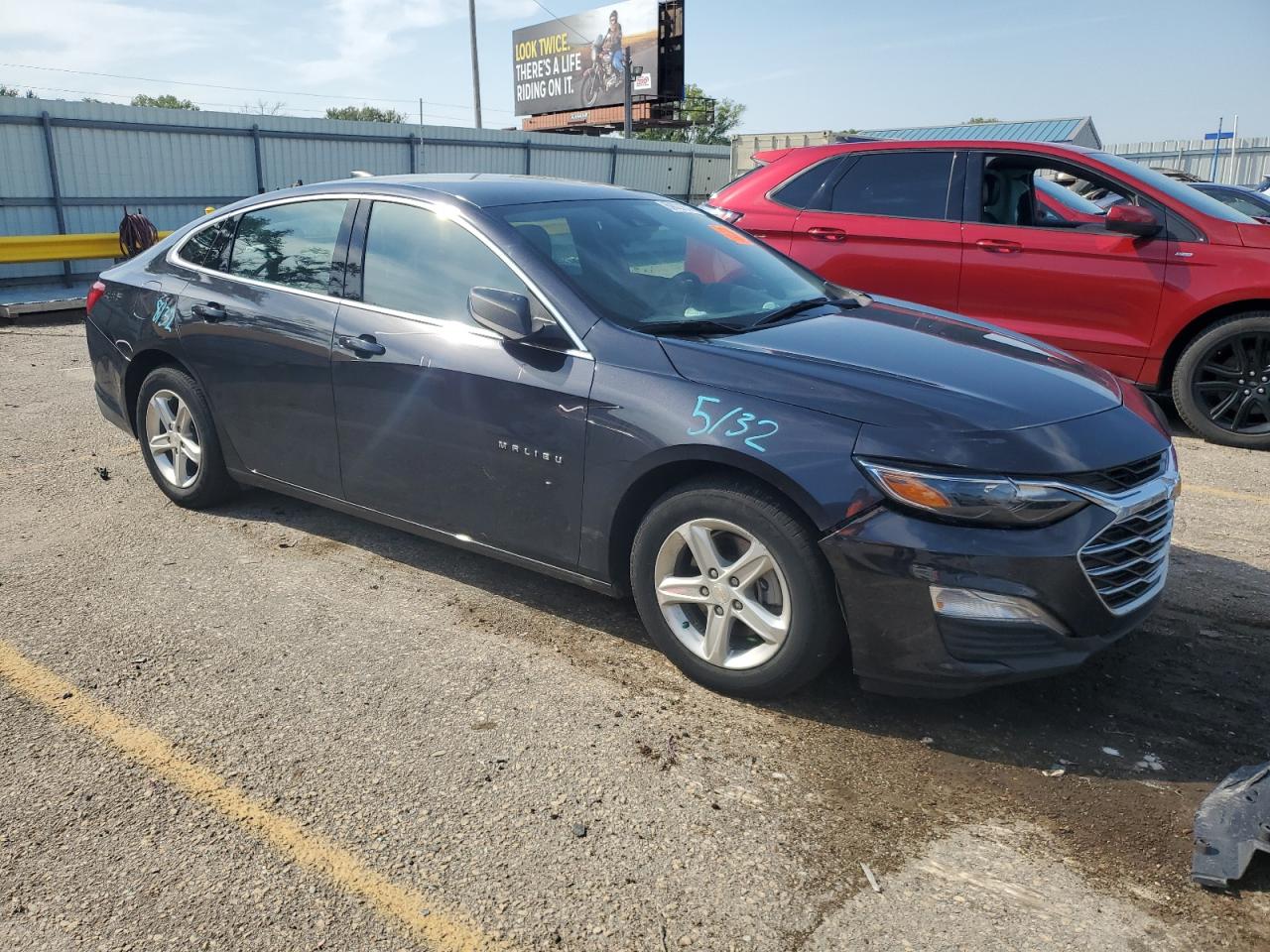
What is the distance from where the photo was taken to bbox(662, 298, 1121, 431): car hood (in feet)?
10.2

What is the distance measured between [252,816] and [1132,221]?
610 cm

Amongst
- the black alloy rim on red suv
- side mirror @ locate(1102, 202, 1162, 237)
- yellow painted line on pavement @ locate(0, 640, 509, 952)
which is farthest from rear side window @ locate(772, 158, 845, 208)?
yellow painted line on pavement @ locate(0, 640, 509, 952)

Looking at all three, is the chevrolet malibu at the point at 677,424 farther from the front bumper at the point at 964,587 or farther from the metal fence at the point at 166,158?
the metal fence at the point at 166,158

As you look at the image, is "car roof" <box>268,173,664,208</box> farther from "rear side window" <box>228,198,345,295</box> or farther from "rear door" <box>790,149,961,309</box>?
"rear door" <box>790,149,961,309</box>

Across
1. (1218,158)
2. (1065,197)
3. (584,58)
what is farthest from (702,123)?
(1065,197)

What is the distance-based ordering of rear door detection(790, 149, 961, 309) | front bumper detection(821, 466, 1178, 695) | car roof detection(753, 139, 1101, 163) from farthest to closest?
rear door detection(790, 149, 961, 309)
car roof detection(753, 139, 1101, 163)
front bumper detection(821, 466, 1178, 695)

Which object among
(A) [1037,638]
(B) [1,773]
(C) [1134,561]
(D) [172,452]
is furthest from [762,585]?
(D) [172,452]

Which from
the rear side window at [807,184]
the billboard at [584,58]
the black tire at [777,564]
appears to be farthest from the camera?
the billboard at [584,58]

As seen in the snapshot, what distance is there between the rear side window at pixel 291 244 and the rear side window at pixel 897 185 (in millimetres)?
4218

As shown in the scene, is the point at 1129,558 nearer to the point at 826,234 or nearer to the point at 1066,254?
the point at 1066,254

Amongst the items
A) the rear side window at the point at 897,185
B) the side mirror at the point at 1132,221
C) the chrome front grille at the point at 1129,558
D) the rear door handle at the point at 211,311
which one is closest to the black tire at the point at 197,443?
the rear door handle at the point at 211,311

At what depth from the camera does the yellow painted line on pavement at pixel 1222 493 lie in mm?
5523

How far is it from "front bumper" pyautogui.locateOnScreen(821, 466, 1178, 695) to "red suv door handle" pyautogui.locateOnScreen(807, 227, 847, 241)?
4.71 m

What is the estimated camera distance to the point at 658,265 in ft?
13.4
